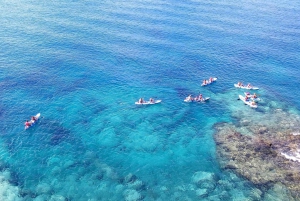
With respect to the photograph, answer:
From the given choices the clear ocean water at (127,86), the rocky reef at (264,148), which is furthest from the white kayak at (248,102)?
the rocky reef at (264,148)

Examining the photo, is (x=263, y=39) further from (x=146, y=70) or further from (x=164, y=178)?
(x=164, y=178)

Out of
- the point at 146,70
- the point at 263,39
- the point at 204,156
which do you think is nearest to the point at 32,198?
the point at 204,156

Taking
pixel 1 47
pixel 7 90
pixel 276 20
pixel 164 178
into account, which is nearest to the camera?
pixel 164 178

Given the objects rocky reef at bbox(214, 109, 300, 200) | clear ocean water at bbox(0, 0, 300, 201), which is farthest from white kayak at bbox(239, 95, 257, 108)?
rocky reef at bbox(214, 109, 300, 200)

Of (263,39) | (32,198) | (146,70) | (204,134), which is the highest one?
(263,39)

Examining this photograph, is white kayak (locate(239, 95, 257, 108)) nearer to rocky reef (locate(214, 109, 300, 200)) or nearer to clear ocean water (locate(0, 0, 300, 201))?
clear ocean water (locate(0, 0, 300, 201))
